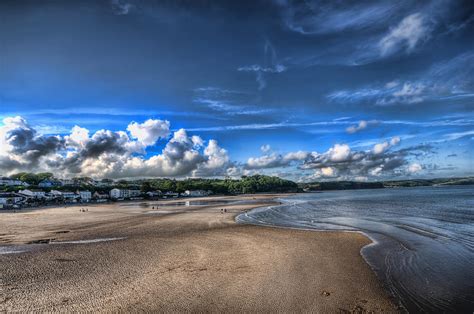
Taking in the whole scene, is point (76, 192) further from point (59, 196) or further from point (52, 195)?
point (52, 195)

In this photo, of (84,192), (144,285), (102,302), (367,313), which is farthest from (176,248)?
(84,192)

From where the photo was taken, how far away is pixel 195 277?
12.4m

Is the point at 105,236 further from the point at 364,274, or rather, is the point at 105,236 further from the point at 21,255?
the point at 364,274

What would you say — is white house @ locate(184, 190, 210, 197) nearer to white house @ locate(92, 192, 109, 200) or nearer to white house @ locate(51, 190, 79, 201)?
white house @ locate(92, 192, 109, 200)

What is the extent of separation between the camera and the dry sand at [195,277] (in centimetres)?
979

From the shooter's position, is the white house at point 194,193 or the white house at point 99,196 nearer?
the white house at point 99,196

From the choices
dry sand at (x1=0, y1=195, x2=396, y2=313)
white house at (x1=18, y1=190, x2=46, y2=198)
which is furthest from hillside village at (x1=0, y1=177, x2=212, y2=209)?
dry sand at (x1=0, y1=195, x2=396, y2=313)

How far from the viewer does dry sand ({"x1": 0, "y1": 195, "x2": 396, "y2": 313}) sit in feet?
32.1

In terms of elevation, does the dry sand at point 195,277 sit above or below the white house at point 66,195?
below

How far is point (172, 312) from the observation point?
9242 millimetres

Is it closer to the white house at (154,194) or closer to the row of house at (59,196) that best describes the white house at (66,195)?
the row of house at (59,196)

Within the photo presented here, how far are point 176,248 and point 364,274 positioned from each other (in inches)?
439

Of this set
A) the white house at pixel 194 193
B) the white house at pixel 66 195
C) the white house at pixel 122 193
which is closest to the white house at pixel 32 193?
the white house at pixel 66 195

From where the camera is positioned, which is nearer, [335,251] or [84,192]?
[335,251]
